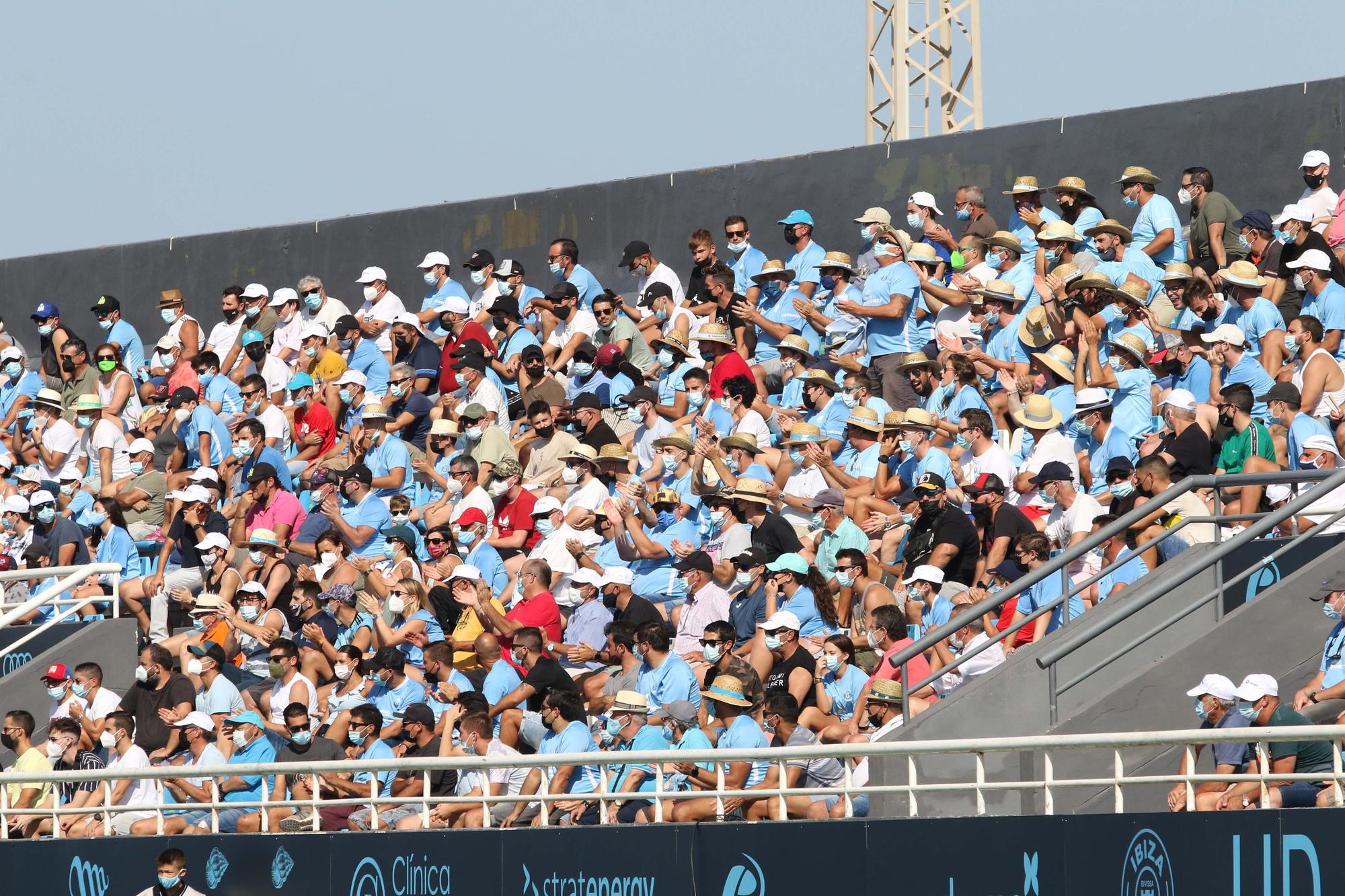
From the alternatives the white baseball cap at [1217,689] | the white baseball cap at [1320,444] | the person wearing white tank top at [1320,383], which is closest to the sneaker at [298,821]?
the white baseball cap at [1217,689]

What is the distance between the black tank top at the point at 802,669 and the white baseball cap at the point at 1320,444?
9.40 ft

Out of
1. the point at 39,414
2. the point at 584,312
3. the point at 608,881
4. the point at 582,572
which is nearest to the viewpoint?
the point at 608,881

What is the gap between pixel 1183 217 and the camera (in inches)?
671

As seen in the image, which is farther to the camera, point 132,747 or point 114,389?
point 114,389

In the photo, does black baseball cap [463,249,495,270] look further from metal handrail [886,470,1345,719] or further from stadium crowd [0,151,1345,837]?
metal handrail [886,470,1345,719]

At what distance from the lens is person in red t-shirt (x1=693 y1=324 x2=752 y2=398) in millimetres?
16516

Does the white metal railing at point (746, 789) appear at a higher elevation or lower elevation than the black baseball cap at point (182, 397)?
lower

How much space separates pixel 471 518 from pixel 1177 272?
5.07m

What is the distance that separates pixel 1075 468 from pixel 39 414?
10531 millimetres

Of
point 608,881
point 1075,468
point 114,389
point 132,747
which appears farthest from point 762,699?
point 114,389

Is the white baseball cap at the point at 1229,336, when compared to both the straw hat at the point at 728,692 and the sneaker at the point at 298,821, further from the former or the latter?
the sneaker at the point at 298,821

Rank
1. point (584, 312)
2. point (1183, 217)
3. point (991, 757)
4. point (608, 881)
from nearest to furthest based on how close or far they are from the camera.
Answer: point (991, 757) < point (608, 881) < point (1183, 217) < point (584, 312)

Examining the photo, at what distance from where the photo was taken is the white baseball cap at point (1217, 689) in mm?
10391

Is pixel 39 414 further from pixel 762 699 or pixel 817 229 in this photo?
pixel 762 699
